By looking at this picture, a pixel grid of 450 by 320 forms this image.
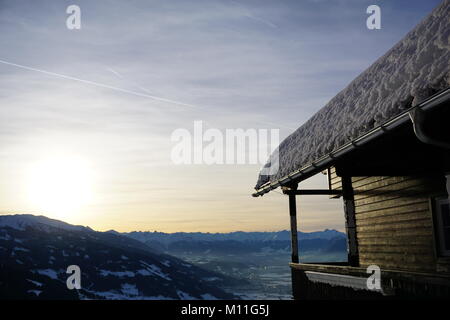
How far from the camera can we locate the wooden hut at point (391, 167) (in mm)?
5488

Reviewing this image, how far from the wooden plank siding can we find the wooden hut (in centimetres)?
2

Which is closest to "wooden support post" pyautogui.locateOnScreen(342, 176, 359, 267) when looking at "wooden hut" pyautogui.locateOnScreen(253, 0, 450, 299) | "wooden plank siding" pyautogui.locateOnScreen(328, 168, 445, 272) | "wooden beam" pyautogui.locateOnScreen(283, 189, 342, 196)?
"wooden hut" pyautogui.locateOnScreen(253, 0, 450, 299)

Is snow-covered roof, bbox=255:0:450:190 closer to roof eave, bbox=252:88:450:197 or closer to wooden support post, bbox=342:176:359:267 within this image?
roof eave, bbox=252:88:450:197

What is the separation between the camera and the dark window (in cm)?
877

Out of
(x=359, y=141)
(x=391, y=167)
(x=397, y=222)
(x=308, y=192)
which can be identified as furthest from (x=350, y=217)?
(x=359, y=141)

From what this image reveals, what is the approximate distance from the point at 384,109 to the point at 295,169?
366 centimetres

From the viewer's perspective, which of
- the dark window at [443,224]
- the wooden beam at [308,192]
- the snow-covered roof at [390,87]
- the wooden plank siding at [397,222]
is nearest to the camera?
the snow-covered roof at [390,87]

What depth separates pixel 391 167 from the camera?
28.7ft

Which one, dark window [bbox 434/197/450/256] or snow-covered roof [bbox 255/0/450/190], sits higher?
snow-covered roof [bbox 255/0/450/190]

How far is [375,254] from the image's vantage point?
11320 millimetres

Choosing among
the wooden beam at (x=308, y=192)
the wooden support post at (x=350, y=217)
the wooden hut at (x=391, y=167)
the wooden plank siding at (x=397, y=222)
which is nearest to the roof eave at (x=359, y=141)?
the wooden hut at (x=391, y=167)

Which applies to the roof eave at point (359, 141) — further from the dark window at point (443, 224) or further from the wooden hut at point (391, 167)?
the dark window at point (443, 224)

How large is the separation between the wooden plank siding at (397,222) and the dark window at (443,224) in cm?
14
